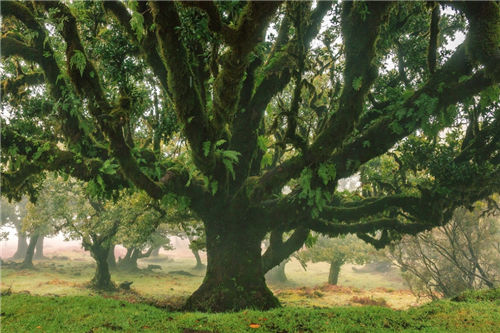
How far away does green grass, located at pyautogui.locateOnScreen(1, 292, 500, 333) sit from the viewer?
6.80m

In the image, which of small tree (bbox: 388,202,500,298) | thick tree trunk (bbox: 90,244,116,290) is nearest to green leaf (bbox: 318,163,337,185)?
small tree (bbox: 388,202,500,298)

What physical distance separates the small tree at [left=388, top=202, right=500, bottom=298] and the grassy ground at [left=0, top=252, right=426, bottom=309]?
5.99ft

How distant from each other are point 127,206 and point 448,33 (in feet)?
62.8

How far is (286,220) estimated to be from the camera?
10320 mm

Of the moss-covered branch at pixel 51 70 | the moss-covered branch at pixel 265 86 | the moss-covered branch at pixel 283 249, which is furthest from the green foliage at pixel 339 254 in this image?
the moss-covered branch at pixel 51 70

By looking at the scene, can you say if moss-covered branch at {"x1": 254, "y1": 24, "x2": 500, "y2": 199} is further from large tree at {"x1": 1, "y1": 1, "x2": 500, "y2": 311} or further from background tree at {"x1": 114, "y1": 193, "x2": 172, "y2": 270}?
background tree at {"x1": 114, "y1": 193, "x2": 172, "y2": 270}

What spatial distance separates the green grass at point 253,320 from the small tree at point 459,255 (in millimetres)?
10361

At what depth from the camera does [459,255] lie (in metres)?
21.6

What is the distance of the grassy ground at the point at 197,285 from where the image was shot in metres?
20.9

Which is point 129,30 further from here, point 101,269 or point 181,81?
point 101,269

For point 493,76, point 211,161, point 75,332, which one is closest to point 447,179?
point 493,76

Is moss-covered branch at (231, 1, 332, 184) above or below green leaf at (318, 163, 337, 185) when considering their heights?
above

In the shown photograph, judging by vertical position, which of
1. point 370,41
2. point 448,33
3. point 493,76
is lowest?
point 493,76

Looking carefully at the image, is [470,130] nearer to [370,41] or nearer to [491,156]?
[491,156]
